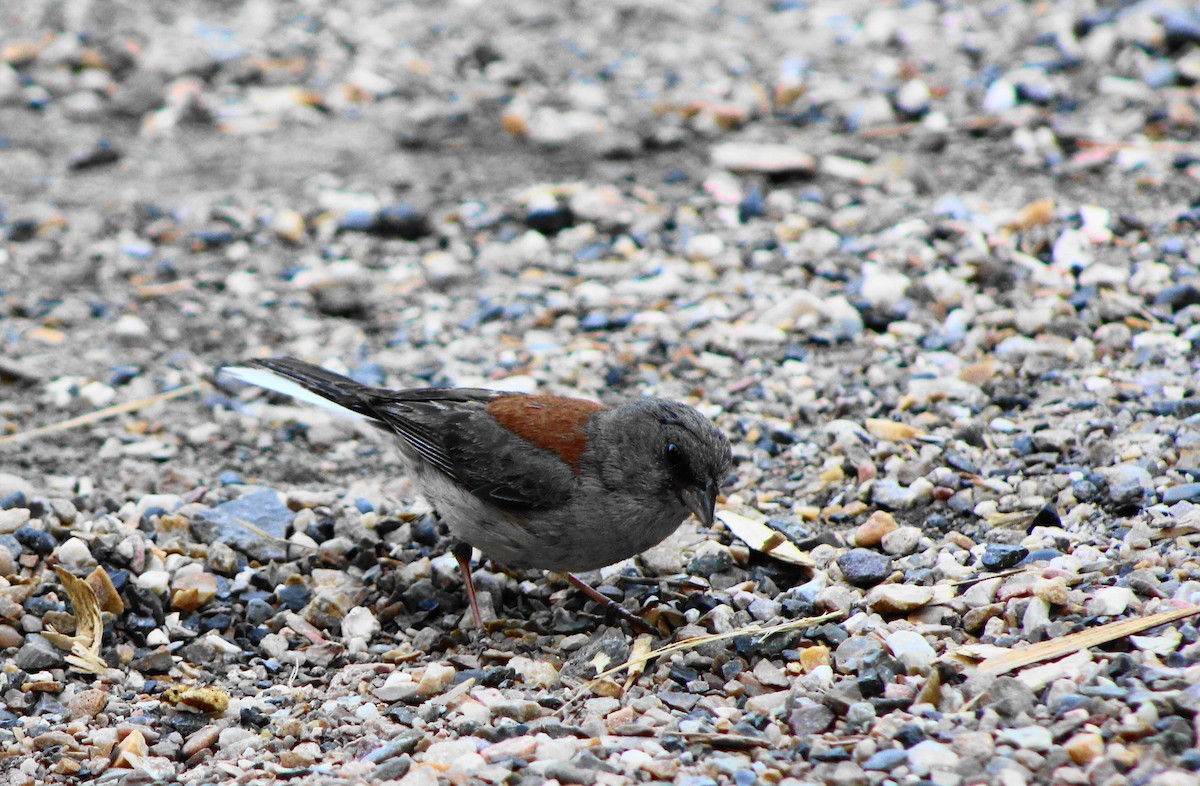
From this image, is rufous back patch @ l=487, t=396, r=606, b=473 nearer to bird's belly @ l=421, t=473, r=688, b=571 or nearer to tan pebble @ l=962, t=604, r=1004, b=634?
bird's belly @ l=421, t=473, r=688, b=571

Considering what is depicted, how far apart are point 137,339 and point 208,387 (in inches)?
24.0

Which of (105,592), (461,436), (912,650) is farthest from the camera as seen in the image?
(461,436)

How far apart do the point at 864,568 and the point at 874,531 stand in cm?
23

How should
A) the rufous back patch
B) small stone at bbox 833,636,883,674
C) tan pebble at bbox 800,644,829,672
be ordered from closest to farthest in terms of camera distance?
small stone at bbox 833,636,883,674
tan pebble at bbox 800,644,829,672
the rufous back patch

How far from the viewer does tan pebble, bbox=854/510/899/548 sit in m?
4.18

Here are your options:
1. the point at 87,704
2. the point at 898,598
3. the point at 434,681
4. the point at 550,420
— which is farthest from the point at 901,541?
the point at 87,704

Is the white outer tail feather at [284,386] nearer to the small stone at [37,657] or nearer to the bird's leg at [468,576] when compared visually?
the bird's leg at [468,576]

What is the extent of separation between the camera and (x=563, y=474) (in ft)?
13.5

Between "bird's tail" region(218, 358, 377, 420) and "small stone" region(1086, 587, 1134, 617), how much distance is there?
2.54m

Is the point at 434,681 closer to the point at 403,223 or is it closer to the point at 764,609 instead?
the point at 764,609

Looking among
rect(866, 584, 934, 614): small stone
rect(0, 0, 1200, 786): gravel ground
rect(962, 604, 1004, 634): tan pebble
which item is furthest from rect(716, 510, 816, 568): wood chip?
rect(962, 604, 1004, 634): tan pebble

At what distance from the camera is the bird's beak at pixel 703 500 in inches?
154

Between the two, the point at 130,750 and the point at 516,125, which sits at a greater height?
the point at 516,125

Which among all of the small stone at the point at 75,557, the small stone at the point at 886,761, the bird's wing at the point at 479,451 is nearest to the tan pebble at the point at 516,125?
the bird's wing at the point at 479,451
